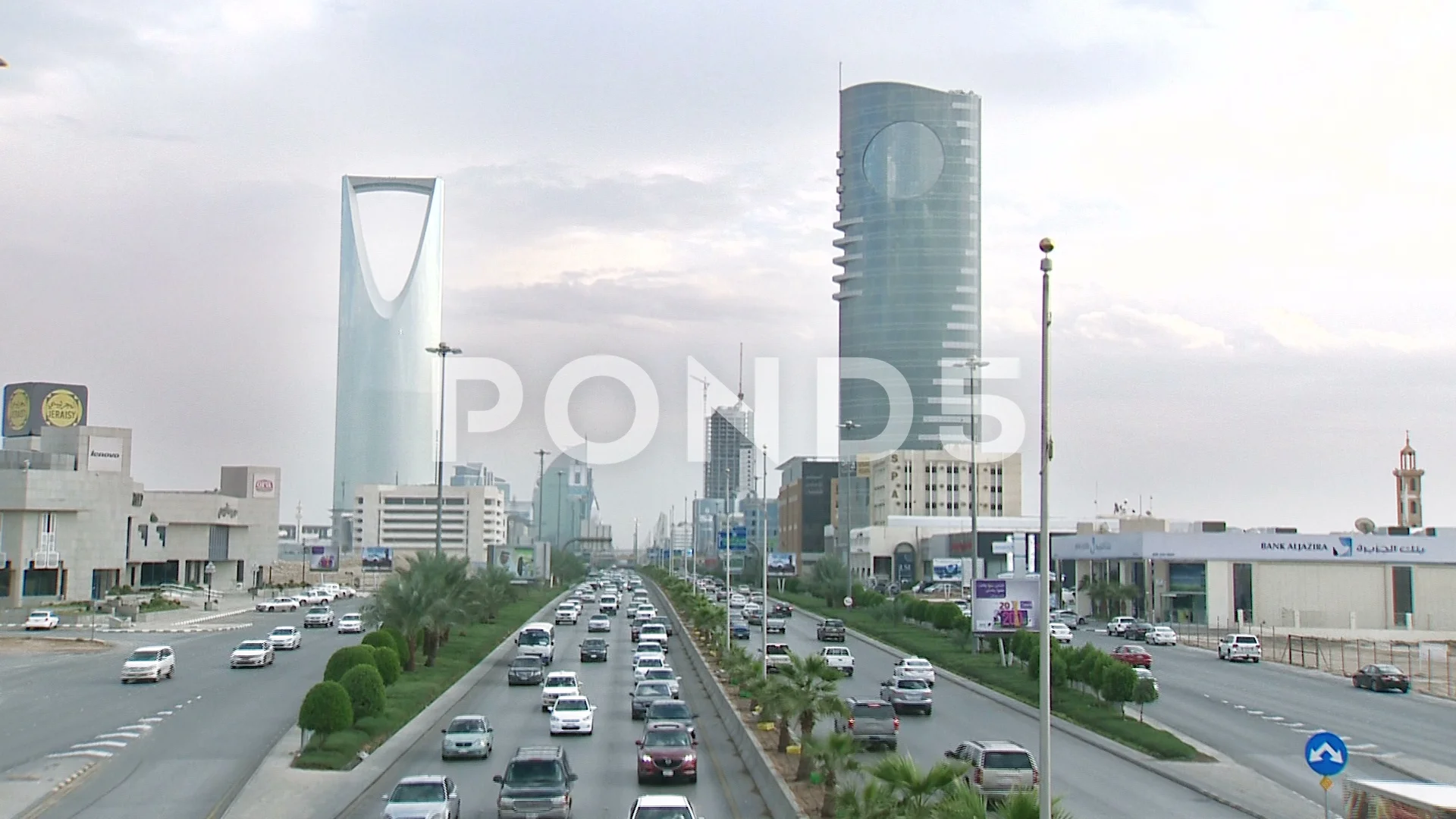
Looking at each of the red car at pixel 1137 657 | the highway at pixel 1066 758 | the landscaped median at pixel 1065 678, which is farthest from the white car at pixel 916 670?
the red car at pixel 1137 657

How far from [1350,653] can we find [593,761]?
6044cm

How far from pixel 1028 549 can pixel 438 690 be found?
6311 centimetres

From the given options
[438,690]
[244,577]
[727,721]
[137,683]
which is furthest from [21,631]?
[244,577]

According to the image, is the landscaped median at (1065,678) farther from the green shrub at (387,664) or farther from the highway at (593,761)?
the green shrub at (387,664)

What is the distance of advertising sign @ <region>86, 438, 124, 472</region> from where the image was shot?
126188 millimetres

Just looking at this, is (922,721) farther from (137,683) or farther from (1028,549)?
(1028,549)

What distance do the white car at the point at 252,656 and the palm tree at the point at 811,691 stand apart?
3427 centimetres

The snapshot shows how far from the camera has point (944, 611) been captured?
2963 inches

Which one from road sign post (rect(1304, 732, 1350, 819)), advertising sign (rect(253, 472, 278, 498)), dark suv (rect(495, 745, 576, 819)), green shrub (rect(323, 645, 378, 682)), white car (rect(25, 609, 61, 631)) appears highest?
advertising sign (rect(253, 472, 278, 498))

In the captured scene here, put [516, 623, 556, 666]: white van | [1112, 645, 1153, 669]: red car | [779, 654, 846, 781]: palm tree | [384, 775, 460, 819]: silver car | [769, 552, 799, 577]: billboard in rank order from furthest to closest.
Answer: [769, 552, 799, 577]: billboard, [1112, 645, 1153, 669]: red car, [516, 623, 556, 666]: white van, [779, 654, 846, 781]: palm tree, [384, 775, 460, 819]: silver car

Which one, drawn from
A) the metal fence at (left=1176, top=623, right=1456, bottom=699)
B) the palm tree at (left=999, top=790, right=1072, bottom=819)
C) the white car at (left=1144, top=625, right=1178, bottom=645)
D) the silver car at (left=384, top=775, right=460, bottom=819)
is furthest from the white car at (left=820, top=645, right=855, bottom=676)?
the palm tree at (left=999, top=790, right=1072, bottom=819)

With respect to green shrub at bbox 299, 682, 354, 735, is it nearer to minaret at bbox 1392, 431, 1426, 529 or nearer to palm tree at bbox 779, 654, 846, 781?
palm tree at bbox 779, 654, 846, 781

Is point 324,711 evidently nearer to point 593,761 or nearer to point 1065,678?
point 593,761

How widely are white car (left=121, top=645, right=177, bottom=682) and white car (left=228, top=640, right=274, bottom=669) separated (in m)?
4.07
